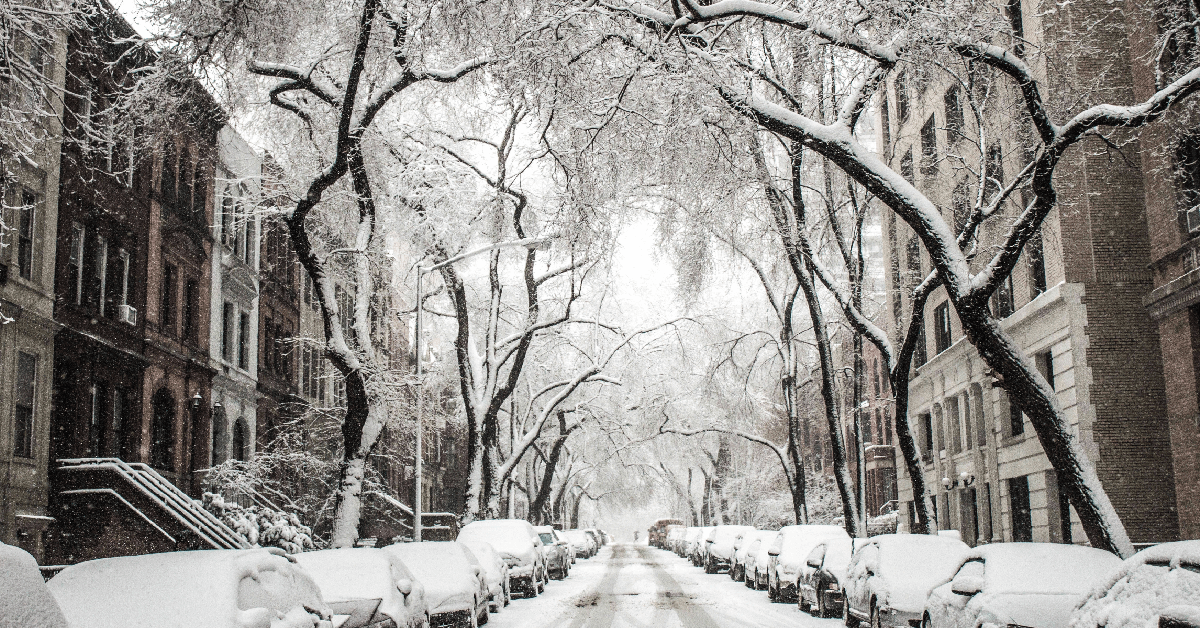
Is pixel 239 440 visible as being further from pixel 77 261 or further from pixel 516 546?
pixel 516 546

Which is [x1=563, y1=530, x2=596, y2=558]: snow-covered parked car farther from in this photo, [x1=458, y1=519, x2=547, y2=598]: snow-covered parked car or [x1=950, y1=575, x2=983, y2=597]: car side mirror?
[x1=950, y1=575, x2=983, y2=597]: car side mirror

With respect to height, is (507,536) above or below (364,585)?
below

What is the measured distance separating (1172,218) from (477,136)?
49.7 ft

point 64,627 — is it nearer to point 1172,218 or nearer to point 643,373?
point 1172,218

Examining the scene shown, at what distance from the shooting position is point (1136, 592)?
6.41 meters

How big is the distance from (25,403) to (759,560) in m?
15.9

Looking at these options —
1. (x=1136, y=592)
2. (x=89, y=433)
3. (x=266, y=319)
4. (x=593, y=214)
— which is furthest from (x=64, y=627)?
(x=266, y=319)

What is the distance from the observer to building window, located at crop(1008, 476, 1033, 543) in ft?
92.0

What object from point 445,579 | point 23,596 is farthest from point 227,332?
point 23,596

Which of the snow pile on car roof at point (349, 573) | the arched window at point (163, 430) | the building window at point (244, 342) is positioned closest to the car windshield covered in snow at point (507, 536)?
the arched window at point (163, 430)

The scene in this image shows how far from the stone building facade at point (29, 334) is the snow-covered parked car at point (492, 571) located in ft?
27.5

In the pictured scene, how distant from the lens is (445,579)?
15227 mm

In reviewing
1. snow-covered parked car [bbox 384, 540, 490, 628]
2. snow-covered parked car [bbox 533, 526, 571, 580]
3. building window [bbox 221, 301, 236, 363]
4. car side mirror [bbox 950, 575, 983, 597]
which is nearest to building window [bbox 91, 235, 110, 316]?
building window [bbox 221, 301, 236, 363]

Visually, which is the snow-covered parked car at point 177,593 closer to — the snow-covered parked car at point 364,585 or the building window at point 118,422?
the snow-covered parked car at point 364,585
